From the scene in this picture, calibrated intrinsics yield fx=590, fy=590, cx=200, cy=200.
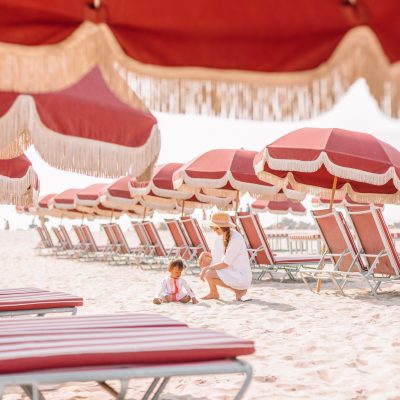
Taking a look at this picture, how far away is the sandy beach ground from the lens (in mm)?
3193

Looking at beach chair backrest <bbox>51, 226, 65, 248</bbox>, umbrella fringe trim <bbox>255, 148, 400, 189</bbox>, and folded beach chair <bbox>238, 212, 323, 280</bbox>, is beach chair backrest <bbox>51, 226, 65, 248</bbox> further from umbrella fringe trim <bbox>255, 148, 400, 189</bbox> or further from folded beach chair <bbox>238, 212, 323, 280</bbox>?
umbrella fringe trim <bbox>255, 148, 400, 189</bbox>

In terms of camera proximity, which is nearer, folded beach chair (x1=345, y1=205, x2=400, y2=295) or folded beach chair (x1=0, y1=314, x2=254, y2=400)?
folded beach chair (x1=0, y1=314, x2=254, y2=400)

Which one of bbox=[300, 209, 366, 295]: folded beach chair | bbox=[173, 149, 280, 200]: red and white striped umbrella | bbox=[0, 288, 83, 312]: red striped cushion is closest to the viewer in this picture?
bbox=[0, 288, 83, 312]: red striped cushion

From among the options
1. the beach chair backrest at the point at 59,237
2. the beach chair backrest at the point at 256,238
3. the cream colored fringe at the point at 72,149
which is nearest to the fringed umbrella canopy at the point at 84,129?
the cream colored fringe at the point at 72,149

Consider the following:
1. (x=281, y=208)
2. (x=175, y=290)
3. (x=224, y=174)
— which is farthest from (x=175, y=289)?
(x=281, y=208)

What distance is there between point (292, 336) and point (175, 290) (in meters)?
2.30

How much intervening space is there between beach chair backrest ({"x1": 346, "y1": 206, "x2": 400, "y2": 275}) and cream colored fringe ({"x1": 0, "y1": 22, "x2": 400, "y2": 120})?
4991 millimetres

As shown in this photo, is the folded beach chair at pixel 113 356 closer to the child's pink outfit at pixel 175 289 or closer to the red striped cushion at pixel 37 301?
the red striped cushion at pixel 37 301

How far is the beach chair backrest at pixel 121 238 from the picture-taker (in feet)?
45.3

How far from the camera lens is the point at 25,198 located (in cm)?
650

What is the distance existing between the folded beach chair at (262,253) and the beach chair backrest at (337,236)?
1.11 m

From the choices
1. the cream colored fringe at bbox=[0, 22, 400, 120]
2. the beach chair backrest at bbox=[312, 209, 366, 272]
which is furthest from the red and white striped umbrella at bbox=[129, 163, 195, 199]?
the cream colored fringe at bbox=[0, 22, 400, 120]

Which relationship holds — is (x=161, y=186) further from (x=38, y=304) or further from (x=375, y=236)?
(x=38, y=304)

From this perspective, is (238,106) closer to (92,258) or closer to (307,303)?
(307,303)
